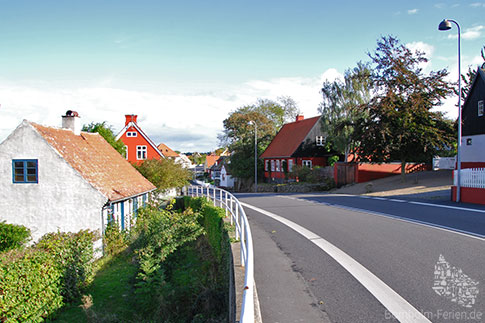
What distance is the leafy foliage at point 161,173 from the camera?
29.7 meters

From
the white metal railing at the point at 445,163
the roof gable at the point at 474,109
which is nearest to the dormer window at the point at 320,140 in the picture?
the white metal railing at the point at 445,163

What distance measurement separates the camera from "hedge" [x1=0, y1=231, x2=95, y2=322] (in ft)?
29.3

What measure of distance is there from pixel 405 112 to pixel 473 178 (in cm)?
1189

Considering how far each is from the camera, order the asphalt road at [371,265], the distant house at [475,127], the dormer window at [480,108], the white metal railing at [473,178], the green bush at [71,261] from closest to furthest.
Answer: the asphalt road at [371,265]
the green bush at [71,261]
the white metal railing at [473,178]
the dormer window at [480,108]
the distant house at [475,127]

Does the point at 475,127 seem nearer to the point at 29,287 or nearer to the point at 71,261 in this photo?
the point at 71,261

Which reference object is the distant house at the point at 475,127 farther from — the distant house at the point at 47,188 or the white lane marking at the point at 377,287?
the distant house at the point at 47,188

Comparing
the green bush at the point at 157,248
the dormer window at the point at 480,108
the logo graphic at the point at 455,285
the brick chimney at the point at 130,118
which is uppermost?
the brick chimney at the point at 130,118

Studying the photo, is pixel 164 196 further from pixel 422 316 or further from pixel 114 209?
pixel 422 316

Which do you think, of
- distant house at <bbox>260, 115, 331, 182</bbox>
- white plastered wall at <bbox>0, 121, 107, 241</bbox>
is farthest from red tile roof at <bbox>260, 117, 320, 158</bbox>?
white plastered wall at <bbox>0, 121, 107, 241</bbox>

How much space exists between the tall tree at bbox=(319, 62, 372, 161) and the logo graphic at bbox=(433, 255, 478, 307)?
34.0 m

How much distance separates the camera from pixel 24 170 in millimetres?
18062

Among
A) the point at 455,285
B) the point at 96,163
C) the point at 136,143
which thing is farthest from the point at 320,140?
the point at 455,285

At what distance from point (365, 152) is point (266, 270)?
1030 inches

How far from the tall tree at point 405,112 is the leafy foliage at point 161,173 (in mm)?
14971
